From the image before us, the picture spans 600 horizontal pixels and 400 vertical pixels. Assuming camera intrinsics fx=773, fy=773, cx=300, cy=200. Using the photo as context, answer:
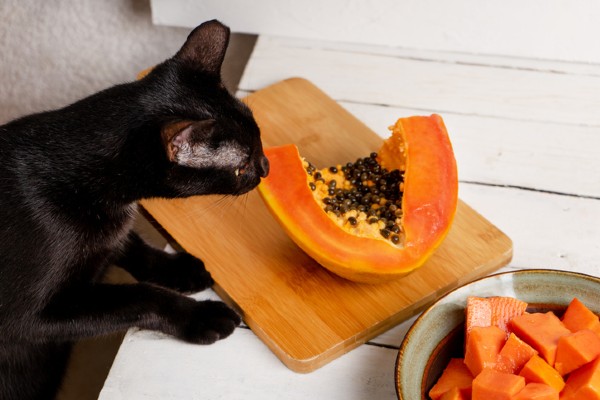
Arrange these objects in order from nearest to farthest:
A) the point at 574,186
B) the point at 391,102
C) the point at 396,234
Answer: the point at 396,234 → the point at 574,186 → the point at 391,102

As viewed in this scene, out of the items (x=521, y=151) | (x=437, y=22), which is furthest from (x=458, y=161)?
(x=437, y=22)

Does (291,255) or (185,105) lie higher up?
(185,105)

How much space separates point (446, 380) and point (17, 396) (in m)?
0.58

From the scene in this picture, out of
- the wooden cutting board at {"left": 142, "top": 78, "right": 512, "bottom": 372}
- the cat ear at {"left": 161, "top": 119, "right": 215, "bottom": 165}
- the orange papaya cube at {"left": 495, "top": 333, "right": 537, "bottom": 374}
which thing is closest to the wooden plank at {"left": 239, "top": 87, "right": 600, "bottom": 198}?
the wooden cutting board at {"left": 142, "top": 78, "right": 512, "bottom": 372}

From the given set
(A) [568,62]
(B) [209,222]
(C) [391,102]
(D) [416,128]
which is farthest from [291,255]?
(A) [568,62]

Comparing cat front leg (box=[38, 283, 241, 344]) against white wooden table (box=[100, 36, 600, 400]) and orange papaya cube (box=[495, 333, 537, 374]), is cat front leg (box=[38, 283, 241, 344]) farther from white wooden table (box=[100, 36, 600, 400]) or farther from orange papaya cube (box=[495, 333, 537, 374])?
orange papaya cube (box=[495, 333, 537, 374])

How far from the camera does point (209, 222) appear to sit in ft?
3.61

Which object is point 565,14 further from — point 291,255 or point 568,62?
point 291,255

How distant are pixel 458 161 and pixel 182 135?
0.59m

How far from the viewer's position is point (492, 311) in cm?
85

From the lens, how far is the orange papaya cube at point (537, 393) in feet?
2.47

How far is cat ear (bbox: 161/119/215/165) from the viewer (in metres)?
0.74

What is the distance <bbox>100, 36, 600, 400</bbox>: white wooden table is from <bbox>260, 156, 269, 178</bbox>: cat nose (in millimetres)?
208

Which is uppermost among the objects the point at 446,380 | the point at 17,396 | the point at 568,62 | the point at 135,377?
the point at 568,62
